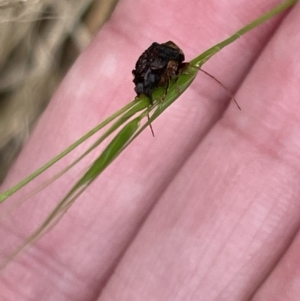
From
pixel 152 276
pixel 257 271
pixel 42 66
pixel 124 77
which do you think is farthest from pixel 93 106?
pixel 257 271

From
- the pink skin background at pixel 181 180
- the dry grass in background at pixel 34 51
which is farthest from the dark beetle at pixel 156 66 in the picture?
the dry grass in background at pixel 34 51

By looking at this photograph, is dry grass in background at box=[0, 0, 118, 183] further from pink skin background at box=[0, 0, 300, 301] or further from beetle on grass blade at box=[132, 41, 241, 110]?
beetle on grass blade at box=[132, 41, 241, 110]

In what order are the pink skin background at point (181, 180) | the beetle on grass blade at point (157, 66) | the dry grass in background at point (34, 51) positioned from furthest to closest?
the dry grass in background at point (34, 51), the pink skin background at point (181, 180), the beetle on grass blade at point (157, 66)

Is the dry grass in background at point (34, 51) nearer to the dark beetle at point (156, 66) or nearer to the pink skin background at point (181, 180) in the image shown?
the pink skin background at point (181, 180)

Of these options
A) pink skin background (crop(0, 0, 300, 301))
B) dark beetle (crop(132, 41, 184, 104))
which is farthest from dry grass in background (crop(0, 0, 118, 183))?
dark beetle (crop(132, 41, 184, 104))

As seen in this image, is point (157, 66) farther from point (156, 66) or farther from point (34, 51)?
point (34, 51)

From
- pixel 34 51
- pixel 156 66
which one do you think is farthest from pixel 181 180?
pixel 34 51
